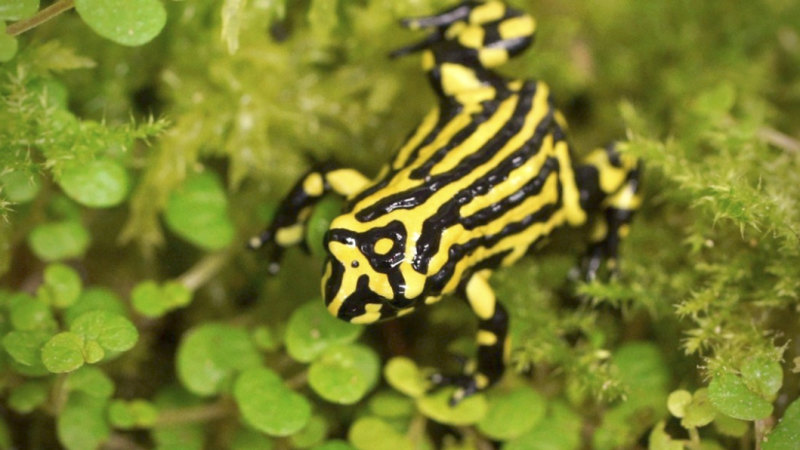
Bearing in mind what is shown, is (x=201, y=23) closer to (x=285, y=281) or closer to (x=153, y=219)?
(x=153, y=219)

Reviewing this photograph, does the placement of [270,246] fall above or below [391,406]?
above

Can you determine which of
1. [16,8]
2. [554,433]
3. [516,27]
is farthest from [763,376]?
[16,8]

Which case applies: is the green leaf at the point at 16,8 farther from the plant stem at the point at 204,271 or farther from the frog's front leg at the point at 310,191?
the plant stem at the point at 204,271

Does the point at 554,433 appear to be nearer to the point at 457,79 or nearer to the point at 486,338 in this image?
the point at 486,338

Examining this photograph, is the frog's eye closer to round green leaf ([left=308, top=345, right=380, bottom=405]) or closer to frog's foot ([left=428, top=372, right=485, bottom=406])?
round green leaf ([left=308, top=345, right=380, bottom=405])

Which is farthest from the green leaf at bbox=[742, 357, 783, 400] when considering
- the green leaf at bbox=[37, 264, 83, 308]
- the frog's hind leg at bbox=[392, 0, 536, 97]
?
the green leaf at bbox=[37, 264, 83, 308]

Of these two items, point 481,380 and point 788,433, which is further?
point 481,380
